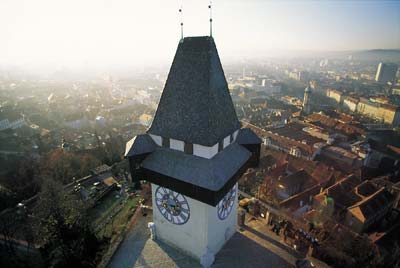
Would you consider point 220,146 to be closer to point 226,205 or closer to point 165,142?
point 165,142

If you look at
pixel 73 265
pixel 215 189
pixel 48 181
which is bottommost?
pixel 48 181

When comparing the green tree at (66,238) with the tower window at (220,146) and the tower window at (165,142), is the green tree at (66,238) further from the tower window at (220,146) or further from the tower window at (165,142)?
the tower window at (220,146)

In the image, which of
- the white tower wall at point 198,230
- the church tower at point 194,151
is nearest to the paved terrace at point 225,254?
the white tower wall at point 198,230

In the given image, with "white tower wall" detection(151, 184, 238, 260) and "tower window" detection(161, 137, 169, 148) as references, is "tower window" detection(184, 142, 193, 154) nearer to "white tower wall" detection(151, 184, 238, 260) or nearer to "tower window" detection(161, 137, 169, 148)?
"tower window" detection(161, 137, 169, 148)

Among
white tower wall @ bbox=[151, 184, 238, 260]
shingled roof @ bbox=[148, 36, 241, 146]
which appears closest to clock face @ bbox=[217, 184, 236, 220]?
white tower wall @ bbox=[151, 184, 238, 260]

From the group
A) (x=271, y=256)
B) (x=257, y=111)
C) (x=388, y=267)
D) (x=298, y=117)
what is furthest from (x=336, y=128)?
(x=271, y=256)

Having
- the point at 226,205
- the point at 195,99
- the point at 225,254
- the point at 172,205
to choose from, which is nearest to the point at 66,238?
the point at 172,205

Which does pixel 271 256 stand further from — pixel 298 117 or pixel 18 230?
pixel 298 117

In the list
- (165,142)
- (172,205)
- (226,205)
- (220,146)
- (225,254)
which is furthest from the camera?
(225,254)
